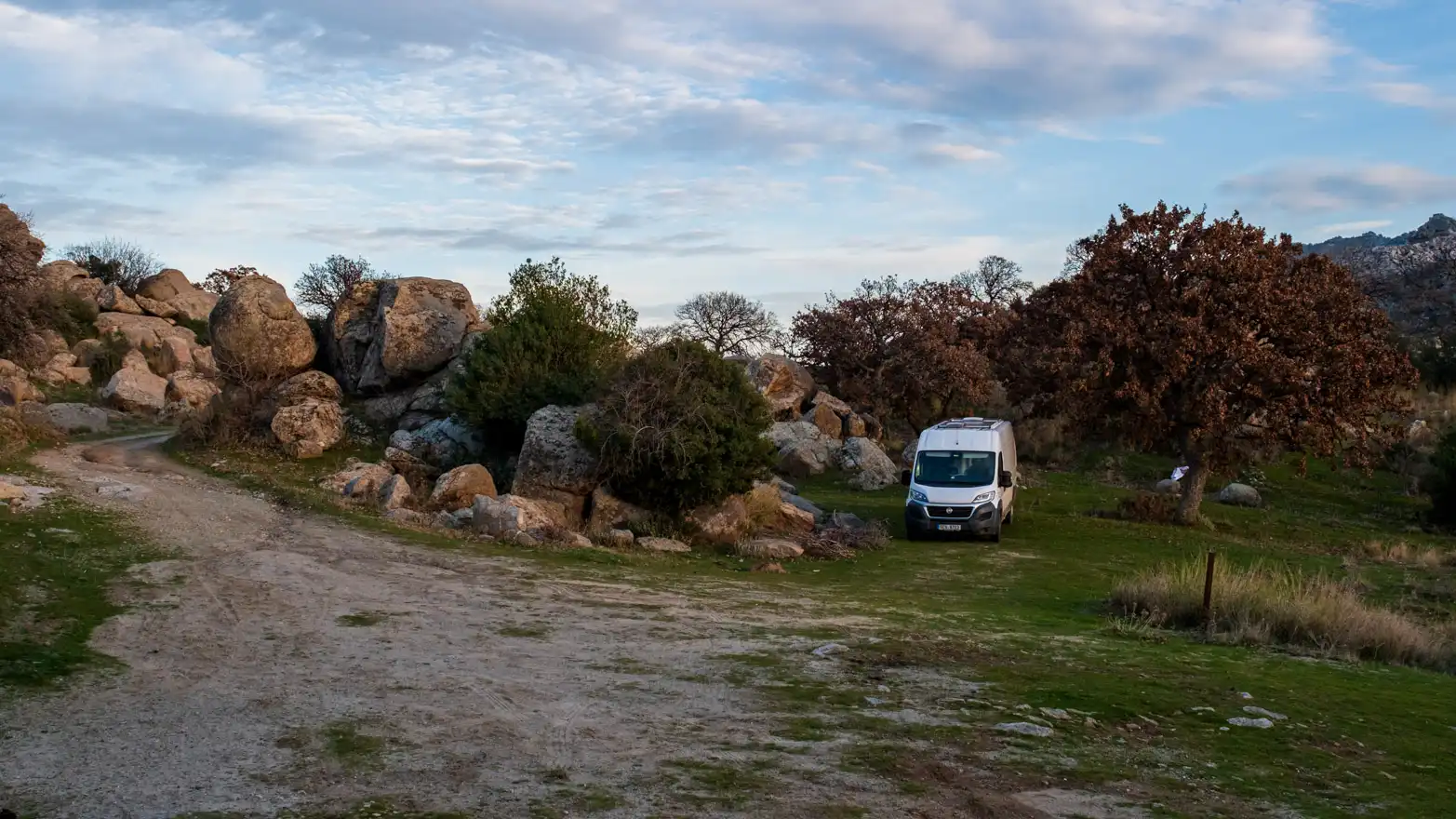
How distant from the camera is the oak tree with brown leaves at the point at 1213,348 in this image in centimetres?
2802

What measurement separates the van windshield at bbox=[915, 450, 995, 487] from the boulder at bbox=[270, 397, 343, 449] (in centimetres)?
1587

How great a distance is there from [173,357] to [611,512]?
32003 mm

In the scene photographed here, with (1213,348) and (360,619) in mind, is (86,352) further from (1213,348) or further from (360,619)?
(1213,348)

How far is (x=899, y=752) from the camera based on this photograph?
8.77 m

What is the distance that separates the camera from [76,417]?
34.2 meters

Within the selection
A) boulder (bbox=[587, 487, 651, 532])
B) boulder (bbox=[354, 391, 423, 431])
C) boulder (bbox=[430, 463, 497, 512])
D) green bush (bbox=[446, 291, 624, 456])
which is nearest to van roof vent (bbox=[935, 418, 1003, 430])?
boulder (bbox=[587, 487, 651, 532])

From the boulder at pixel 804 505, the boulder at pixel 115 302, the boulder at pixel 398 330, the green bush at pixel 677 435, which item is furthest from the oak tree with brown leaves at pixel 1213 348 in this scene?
the boulder at pixel 115 302

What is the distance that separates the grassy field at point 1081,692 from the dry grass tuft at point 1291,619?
1.98 ft

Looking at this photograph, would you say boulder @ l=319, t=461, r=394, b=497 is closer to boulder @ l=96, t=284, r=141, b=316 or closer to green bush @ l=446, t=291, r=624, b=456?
green bush @ l=446, t=291, r=624, b=456

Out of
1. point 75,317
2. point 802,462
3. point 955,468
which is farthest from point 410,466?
point 75,317

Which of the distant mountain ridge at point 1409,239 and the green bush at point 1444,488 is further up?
the distant mountain ridge at point 1409,239

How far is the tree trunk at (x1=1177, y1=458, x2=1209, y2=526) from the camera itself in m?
30.3

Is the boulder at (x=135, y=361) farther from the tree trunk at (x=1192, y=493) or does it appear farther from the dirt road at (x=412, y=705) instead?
the tree trunk at (x=1192, y=493)

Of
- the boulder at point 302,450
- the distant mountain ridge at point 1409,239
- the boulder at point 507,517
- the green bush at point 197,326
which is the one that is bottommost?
the boulder at point 507,517
